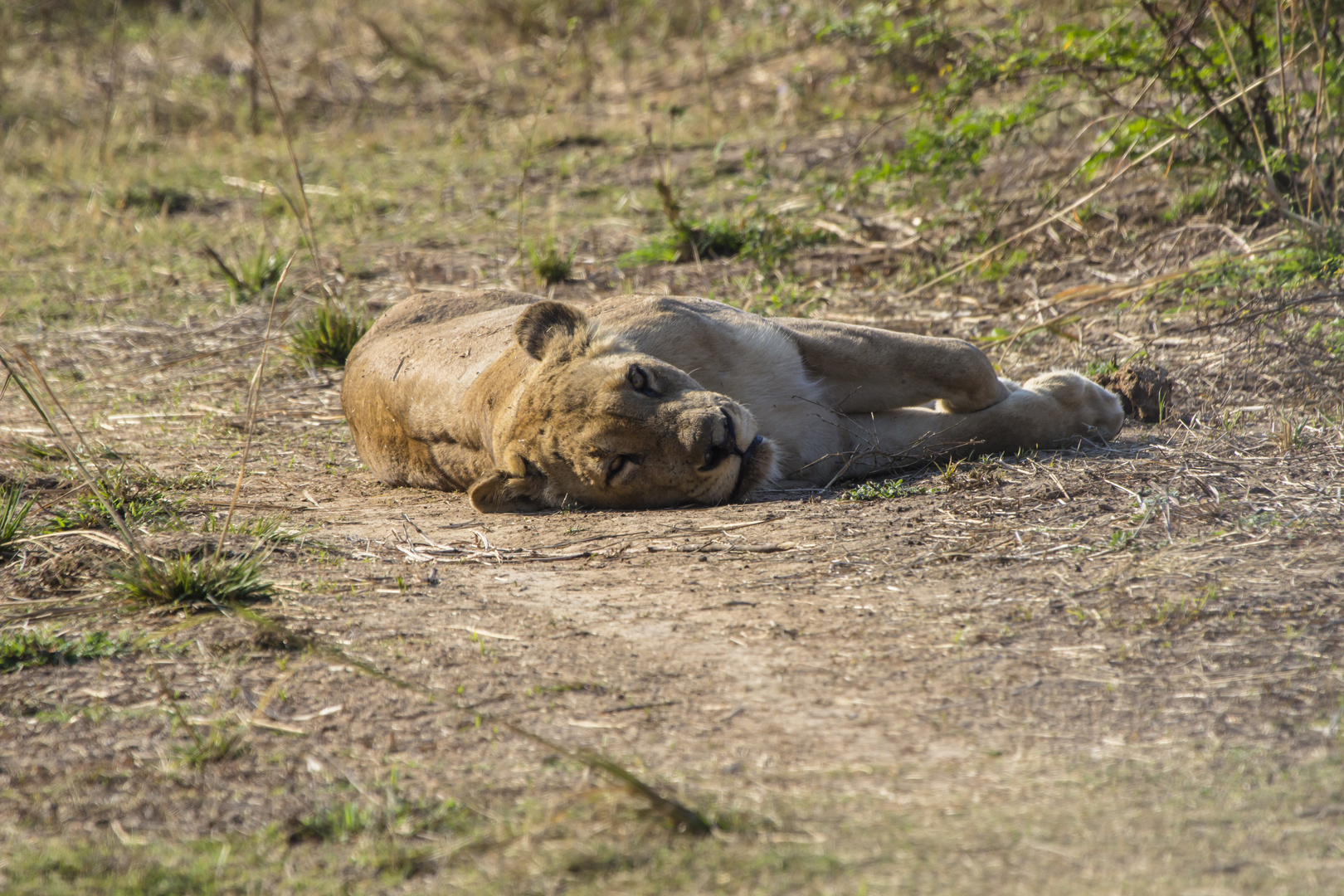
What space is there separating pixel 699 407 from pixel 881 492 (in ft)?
2.48

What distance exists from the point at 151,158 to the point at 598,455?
1119 cm

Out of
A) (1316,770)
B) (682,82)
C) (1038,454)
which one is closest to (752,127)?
(682,82)

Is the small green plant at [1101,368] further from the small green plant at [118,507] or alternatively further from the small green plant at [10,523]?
the small green plant at [10,523]

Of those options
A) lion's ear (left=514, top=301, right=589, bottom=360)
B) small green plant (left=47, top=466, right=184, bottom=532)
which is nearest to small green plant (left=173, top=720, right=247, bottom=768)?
small green plant (left=47, top=466, right=184, bottom=532)

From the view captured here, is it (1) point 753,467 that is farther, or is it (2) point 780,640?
(1) point 753,467

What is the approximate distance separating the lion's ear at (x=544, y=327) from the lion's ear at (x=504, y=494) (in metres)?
0.50

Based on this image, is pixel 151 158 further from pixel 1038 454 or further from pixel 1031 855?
pixel 1031 855

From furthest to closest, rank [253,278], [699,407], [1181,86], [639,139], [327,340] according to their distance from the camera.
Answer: [639,139] < [253,278] < [327,340] < [1181,86] < [699,407]

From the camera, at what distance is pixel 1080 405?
469cm

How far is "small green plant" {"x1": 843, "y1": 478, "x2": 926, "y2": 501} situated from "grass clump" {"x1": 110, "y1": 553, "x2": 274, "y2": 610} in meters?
2.05

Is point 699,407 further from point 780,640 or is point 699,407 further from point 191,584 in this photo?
point 191,584

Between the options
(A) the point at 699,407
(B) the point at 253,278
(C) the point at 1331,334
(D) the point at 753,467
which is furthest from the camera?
(B) the point at 253,278

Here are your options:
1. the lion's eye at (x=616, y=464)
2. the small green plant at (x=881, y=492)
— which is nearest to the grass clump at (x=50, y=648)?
the lion's eye at (x=616, y=464)

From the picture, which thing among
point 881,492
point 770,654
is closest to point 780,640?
point 770,654
